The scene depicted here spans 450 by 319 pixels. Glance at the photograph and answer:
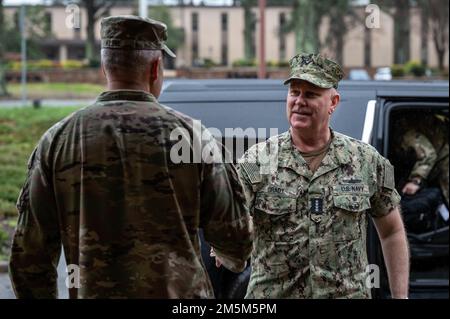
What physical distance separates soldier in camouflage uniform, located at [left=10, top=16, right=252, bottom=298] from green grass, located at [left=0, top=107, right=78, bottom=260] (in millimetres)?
5873

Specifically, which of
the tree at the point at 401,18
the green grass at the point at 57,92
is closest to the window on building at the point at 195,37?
the tree at the point at 401,18

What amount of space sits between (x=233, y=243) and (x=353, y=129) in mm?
2091

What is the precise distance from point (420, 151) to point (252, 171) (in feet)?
10.2

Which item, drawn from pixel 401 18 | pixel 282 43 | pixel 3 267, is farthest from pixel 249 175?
pixel 282 43

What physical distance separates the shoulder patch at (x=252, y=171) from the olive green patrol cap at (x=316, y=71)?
0.39 m

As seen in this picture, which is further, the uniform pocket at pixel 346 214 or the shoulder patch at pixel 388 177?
the shoulder patch at pixel 388 177

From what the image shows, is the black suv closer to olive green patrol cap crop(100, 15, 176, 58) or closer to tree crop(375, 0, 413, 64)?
olive green patrol cap crop(100, 15, 176, 58)

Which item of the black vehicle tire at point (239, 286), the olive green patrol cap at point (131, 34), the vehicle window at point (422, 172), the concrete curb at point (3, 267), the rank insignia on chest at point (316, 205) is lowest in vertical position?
the concrete curb at point (3, 267)

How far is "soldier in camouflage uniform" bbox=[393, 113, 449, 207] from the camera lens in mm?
6339

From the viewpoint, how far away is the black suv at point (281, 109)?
15.3ft

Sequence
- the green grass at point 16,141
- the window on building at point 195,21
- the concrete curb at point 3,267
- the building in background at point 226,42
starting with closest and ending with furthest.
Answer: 1. the concrete curb at point 3,267
2. the green grass at point 16,141
3. the building in background at point 226,42
4. the window on building at point 195,21

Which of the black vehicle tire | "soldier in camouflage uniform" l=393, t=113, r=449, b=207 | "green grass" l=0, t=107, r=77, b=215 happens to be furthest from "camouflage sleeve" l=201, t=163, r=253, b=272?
"green grass" l=0, t=107, r=77, b=215

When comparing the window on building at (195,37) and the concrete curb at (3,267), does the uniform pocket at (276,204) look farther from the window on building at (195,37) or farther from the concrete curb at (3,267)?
the window on building at (195,37)
